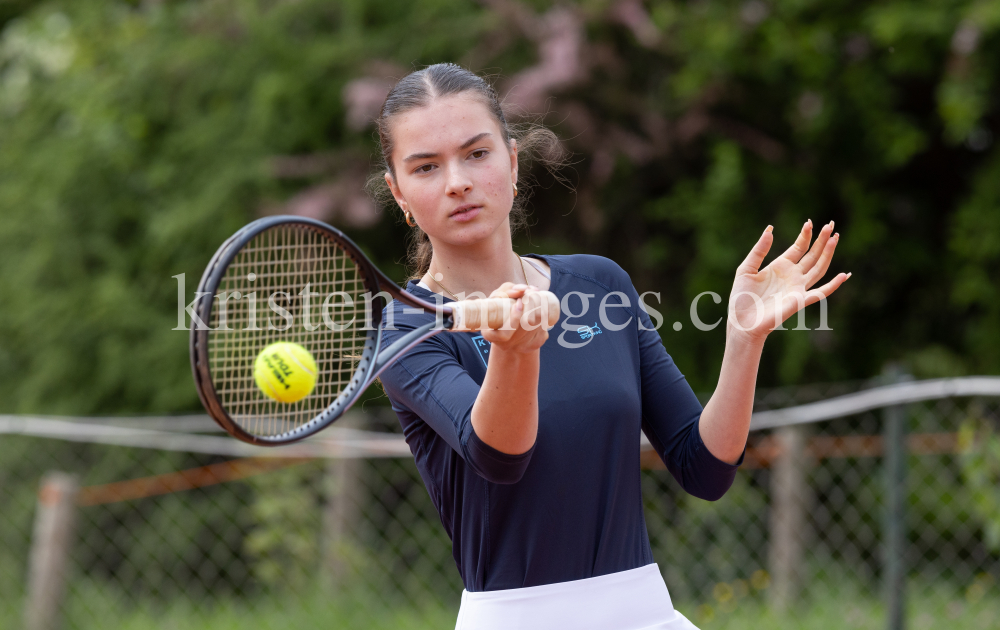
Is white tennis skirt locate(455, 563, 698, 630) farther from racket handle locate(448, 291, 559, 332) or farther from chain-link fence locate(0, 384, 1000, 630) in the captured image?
chain-link fence locate(0, 384, 1000, 630)

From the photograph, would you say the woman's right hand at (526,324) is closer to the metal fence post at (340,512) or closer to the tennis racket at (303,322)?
the tennis racket at (303,322)

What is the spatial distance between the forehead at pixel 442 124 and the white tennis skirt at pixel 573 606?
2.56ft

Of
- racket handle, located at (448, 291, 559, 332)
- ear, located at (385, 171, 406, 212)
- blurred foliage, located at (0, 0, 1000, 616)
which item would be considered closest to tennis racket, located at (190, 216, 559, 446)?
racket handle, located at (448, 291, 559, 332)

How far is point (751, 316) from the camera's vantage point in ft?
5.75

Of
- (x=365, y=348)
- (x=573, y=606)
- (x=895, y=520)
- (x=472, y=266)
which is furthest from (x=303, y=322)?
(x=895, y=520)

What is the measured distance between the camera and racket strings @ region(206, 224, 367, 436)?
73.8 inches

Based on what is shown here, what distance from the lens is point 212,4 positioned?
18.7 feet

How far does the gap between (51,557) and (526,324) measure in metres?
4.25

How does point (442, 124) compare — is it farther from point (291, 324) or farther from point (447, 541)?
point (447, 541)

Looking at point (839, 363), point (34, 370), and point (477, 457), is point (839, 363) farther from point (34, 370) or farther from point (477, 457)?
point (34, 370)


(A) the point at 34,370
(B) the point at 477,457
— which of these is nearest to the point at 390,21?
(A) the point at 34,370

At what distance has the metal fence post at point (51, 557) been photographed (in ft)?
15.9

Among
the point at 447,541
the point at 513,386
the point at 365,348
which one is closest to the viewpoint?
the point at 513,386

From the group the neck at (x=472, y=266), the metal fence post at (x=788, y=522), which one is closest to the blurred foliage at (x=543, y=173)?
the metal fence post at (x=788, y=522)
